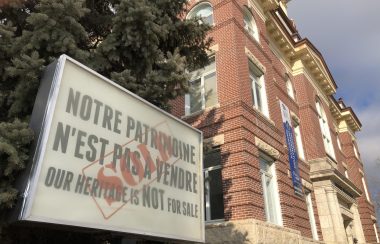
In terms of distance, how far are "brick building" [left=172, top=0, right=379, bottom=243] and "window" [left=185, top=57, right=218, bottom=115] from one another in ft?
0.12

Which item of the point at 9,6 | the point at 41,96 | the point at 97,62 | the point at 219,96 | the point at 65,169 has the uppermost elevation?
the point at 219,96

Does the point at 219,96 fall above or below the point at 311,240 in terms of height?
above

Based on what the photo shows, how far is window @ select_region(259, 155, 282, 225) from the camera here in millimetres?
12352

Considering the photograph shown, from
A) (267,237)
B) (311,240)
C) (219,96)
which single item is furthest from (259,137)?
(311,240)

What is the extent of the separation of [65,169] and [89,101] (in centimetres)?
106

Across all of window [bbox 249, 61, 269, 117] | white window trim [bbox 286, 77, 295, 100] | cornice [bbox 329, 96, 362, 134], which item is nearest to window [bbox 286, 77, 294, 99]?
white window trim [bbox 286, 77, 295, 100]

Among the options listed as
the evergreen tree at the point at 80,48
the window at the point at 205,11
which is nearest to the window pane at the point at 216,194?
the evergreen tree at the point at 80,48

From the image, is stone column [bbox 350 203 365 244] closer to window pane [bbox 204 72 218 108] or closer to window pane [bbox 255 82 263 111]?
window pane [bbox 255 82 263 111]

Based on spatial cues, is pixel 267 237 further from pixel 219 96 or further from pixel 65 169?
pixel 65 169

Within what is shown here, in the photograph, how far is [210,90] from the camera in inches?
527

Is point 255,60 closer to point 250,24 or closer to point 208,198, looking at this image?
point 250,24

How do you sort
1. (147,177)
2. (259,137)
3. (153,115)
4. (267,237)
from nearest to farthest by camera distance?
(147,177) < (153,115) < (267,237) < (259,137)

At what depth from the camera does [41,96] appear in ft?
16.7

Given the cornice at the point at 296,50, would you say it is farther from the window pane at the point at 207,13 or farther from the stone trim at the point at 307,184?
the stone trim at the point at 307,184
